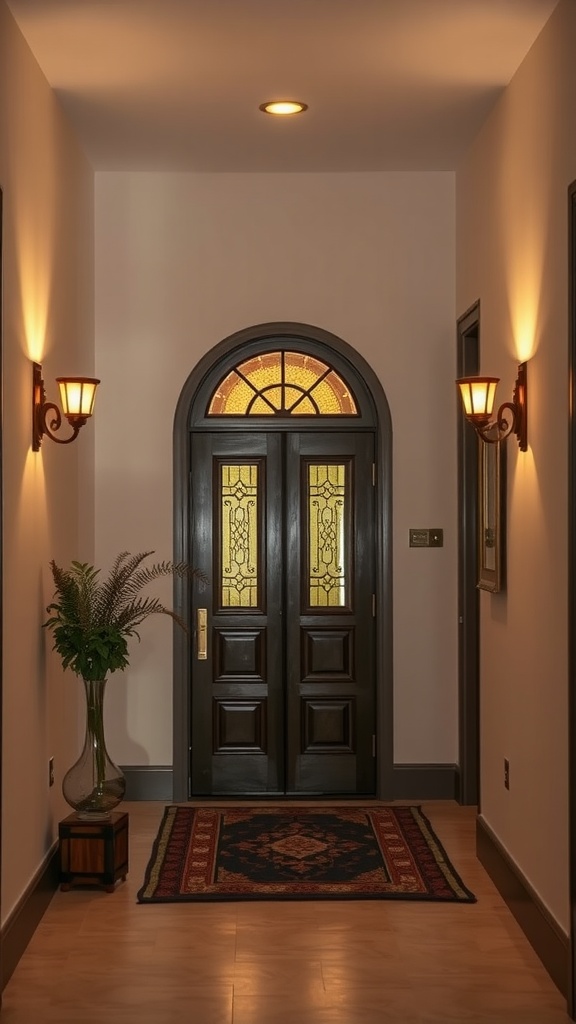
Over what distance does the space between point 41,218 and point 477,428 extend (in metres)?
1.89

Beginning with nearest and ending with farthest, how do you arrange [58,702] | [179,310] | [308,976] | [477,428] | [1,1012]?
[1,1012] → [308,976] → [477,428] → [58,702] → [179,310]

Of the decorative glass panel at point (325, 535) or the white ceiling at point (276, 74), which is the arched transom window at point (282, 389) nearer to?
the decorative glass panel at point (325, 535)

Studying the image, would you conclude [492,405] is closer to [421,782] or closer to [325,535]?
[325,535]

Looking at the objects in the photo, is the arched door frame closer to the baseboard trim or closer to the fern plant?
the baseboard trim

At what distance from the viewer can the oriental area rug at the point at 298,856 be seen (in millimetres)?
5121

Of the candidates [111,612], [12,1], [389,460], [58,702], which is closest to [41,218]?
[12,1]

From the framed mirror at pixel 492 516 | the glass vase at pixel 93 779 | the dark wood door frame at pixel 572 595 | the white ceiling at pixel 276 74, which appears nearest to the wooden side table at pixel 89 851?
the glass vase at pixel 93 779

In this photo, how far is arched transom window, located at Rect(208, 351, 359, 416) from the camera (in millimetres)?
6797

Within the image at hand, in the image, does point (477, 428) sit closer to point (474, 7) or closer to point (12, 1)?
point (474, 7)

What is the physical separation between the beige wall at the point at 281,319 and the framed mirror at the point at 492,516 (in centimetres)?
118

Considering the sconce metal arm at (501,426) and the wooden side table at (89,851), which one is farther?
the wooden side table at (89,851)

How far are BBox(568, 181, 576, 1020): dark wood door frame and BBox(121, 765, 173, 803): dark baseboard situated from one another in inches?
124

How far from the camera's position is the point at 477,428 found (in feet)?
16.4

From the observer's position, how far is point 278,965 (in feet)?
14.2
